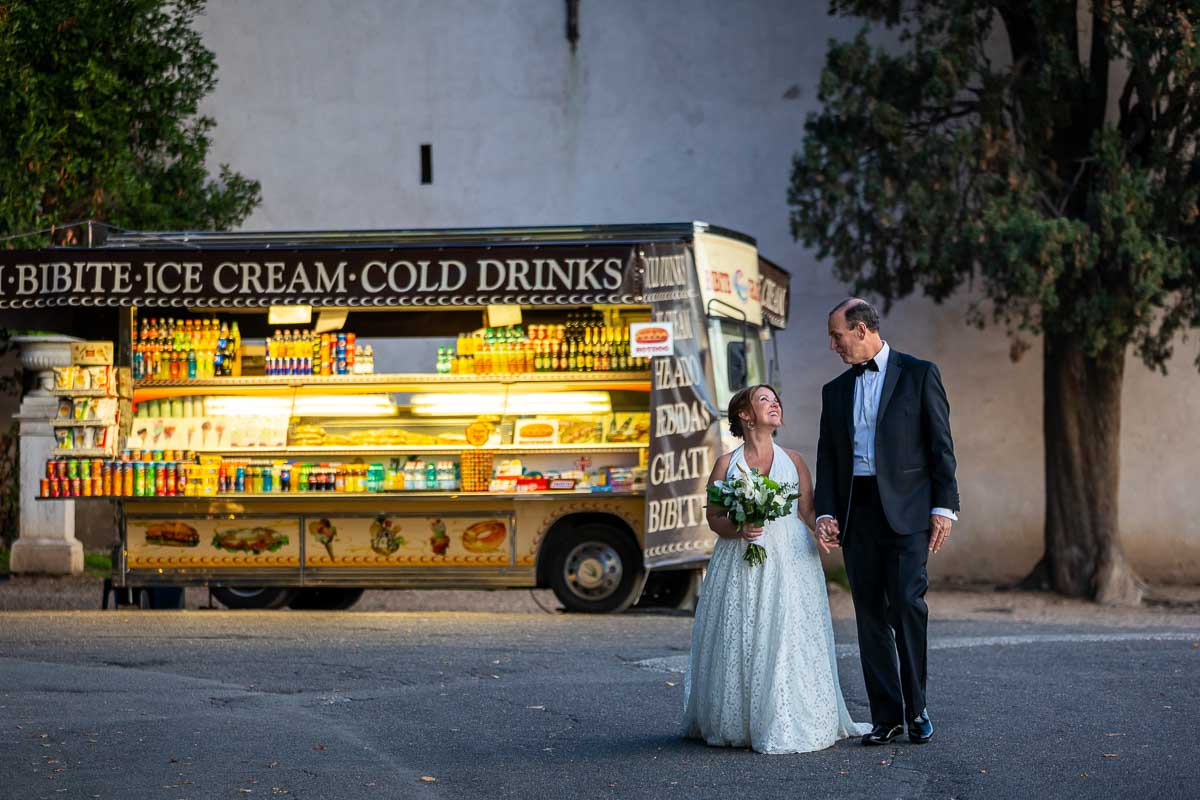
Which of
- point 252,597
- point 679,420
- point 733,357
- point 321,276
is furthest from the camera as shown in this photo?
point 252,597

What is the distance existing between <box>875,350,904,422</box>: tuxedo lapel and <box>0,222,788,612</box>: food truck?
5.95 m

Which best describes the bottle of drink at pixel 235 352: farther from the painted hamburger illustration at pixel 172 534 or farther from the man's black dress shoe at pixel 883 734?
the man's black dress shoe at pixel 883 734

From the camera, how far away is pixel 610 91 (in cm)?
2042

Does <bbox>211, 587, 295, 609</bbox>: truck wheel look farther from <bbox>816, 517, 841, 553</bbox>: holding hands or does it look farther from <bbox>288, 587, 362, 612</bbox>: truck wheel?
<bbox>816, 517, 841, 553</bbox>: holding hands

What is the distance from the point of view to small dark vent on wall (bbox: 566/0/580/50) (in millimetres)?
20391

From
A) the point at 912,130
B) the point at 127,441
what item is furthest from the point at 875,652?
the point at 912,130

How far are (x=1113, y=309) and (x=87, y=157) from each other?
1045 centimetres

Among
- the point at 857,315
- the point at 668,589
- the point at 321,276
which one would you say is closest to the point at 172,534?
the point at 321,276

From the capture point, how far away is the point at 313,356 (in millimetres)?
14719

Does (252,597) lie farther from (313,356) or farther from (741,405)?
(741,405)

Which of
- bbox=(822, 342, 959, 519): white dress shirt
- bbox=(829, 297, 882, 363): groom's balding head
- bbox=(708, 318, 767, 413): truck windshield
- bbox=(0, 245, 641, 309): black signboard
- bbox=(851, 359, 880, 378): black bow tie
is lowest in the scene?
A: bbox=(822, 342, 959, 519): white dress shirt

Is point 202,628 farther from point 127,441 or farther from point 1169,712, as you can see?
point 1169,712

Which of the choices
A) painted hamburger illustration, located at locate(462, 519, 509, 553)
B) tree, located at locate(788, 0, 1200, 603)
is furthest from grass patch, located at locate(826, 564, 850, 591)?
painted hamburger illustration, located at locate(462, 519, 509, 553)

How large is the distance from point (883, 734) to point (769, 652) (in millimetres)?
640
